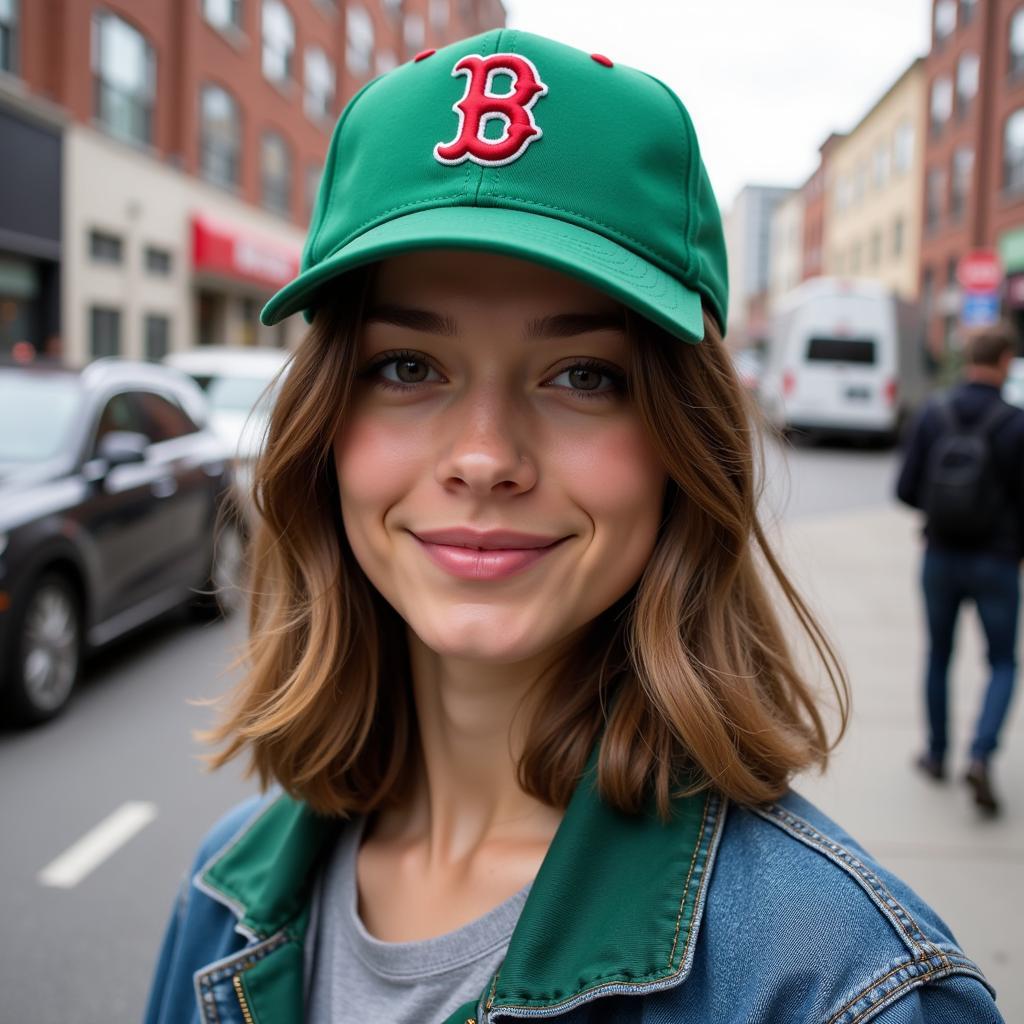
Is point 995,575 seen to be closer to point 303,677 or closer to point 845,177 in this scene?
point 303,677

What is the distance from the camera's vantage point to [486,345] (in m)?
1.20

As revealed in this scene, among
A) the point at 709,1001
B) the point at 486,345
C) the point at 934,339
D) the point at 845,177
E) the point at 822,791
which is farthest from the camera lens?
the point at 845,177

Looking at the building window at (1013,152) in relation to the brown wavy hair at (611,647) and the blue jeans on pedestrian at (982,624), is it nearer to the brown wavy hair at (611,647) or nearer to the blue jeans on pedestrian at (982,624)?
the blue jeans on pedestrian at (982,624)

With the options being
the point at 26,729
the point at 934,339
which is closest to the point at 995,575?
the point at 26,729

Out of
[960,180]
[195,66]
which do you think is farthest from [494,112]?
[960,180]

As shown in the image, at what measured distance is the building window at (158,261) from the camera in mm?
20172

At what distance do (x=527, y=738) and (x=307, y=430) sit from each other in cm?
50

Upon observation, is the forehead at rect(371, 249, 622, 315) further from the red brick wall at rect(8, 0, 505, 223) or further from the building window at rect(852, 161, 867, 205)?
the building window at rect(852, 161, 867, 205)

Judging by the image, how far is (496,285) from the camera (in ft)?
3.91

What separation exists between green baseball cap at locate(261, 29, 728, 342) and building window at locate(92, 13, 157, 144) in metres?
18.8

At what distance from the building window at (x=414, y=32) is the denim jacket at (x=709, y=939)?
36.6 meters

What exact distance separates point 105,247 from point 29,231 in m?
2.75

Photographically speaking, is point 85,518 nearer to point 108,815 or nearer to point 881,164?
point 108,815

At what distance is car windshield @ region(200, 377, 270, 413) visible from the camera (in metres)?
9.98
